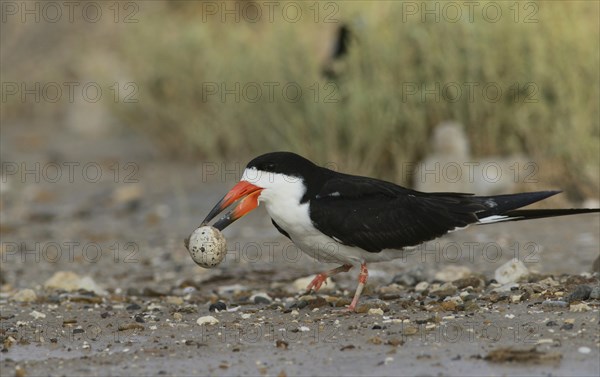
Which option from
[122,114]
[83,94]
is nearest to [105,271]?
[122,114]

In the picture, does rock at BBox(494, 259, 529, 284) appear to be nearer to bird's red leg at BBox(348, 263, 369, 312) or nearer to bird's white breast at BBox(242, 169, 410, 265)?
bird's red leg at BBox(348, 263, 369, 312)

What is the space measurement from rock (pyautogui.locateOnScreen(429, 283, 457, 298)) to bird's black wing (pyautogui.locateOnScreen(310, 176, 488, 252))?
32cm

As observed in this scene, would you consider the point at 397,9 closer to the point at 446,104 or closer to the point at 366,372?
the point at 446,104

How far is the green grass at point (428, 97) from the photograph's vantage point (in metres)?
8.84

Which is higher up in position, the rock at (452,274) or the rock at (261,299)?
the rock at (452,274)

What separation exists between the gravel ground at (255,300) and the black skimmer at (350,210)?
0.32 meters

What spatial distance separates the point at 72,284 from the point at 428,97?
403cm

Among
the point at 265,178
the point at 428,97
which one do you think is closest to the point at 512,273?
the point at 265,178

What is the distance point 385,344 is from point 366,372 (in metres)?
0.39

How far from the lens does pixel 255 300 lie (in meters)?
5.91

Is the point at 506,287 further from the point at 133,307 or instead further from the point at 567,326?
the point at 133,307

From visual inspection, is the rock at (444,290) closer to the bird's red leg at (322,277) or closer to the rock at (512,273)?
the rock at (512,273)

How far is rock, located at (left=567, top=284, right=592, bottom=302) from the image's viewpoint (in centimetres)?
496

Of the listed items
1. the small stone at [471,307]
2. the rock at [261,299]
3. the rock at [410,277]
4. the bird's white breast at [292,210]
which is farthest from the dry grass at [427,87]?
the bird's white breast at [292,210]
